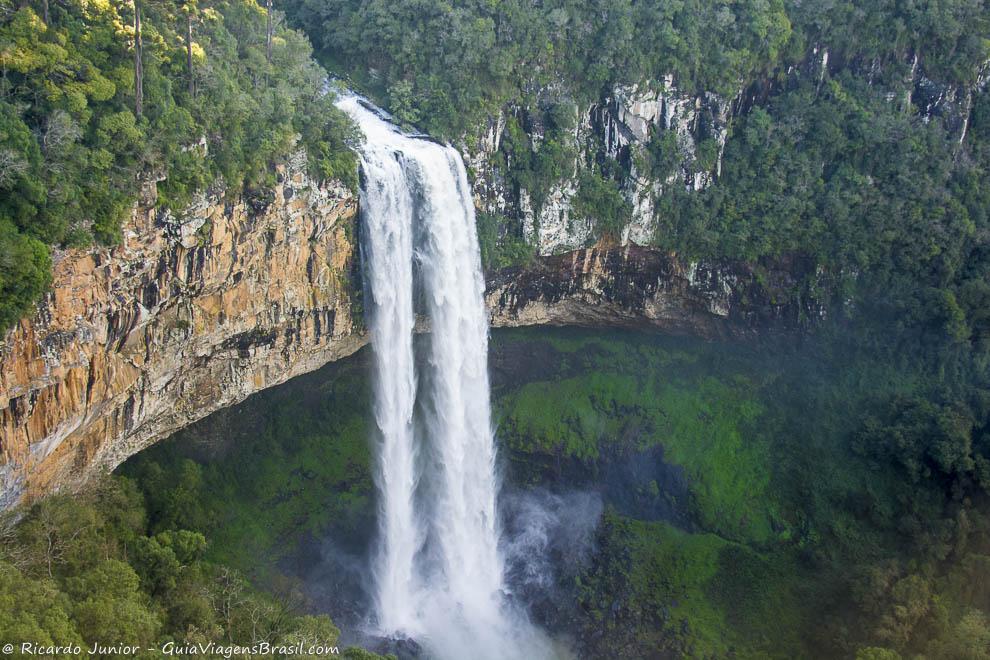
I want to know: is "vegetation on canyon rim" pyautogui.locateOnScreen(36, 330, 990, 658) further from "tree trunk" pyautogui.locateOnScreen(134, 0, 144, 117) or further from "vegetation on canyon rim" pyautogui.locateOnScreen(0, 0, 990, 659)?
"tree trunk" pyautogui.locateOnScreen(134, 0, 144, 117)

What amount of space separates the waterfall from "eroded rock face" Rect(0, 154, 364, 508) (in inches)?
56.0

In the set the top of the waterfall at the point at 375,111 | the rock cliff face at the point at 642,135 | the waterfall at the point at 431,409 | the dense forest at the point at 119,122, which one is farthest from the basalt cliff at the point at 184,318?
the top of the waterfall at the point at 375,111

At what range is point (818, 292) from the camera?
28172 mm

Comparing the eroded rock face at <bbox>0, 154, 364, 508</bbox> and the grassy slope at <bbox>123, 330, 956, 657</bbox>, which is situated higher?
the eroded rock face at <bbox>0, 154, 364, 508</bbox>

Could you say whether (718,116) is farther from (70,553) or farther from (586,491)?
(70,553)

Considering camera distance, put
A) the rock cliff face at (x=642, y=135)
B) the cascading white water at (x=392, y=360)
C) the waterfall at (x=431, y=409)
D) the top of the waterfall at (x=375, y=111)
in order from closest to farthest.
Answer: the cascading white water at (x=392, y=360) → the waterfall at (x=431, y=409) → the top of the waterfall at (x=375, y=111) → the rock cliff face at (x=642, y=135)

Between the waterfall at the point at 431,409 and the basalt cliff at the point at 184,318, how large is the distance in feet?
4.38

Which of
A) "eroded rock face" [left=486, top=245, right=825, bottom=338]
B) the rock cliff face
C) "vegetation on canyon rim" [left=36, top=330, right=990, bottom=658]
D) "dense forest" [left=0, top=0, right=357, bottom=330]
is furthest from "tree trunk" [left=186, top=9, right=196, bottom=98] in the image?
"eroded rock face" [left=486, top=245, right=825, bottom=338]

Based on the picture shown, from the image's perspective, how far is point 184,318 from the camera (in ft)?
62.0

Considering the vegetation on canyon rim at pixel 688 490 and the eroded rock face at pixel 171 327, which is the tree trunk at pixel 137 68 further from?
the vegetation on canyon rim at pixel 688 490

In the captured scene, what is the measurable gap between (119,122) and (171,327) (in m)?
5.24

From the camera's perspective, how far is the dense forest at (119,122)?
14.1 m

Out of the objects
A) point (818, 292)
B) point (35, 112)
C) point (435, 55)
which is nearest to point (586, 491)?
point (818, 292)

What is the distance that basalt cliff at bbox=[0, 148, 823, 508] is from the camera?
15.3 meters
